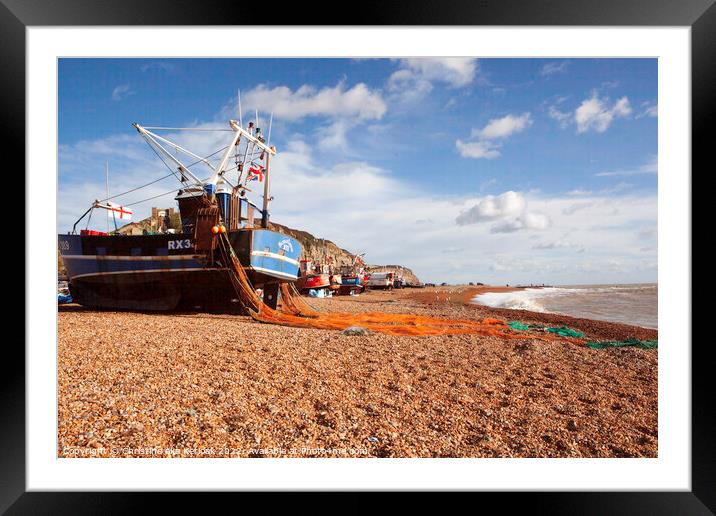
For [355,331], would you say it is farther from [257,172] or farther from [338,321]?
[257,172]

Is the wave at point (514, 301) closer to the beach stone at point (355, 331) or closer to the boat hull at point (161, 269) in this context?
the beach stone at point (355, 331)

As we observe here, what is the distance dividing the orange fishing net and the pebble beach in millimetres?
1786

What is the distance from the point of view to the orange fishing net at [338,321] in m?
8.64

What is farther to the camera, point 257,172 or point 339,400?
point 257,172

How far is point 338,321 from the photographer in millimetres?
9578

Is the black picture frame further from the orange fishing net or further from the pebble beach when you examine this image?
the orange fishing net

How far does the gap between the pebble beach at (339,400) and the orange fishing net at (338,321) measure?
179cm

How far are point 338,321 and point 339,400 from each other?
17.7 feet

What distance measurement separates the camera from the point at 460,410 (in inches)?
161

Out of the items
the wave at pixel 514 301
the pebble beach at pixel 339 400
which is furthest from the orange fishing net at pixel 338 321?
the wave at pixel 514 301

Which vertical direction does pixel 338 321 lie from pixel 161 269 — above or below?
below

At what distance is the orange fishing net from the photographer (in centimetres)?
864

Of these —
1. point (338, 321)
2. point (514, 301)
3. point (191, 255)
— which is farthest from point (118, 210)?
point (514, 301)

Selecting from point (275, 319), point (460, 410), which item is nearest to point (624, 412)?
point (460, 410)
